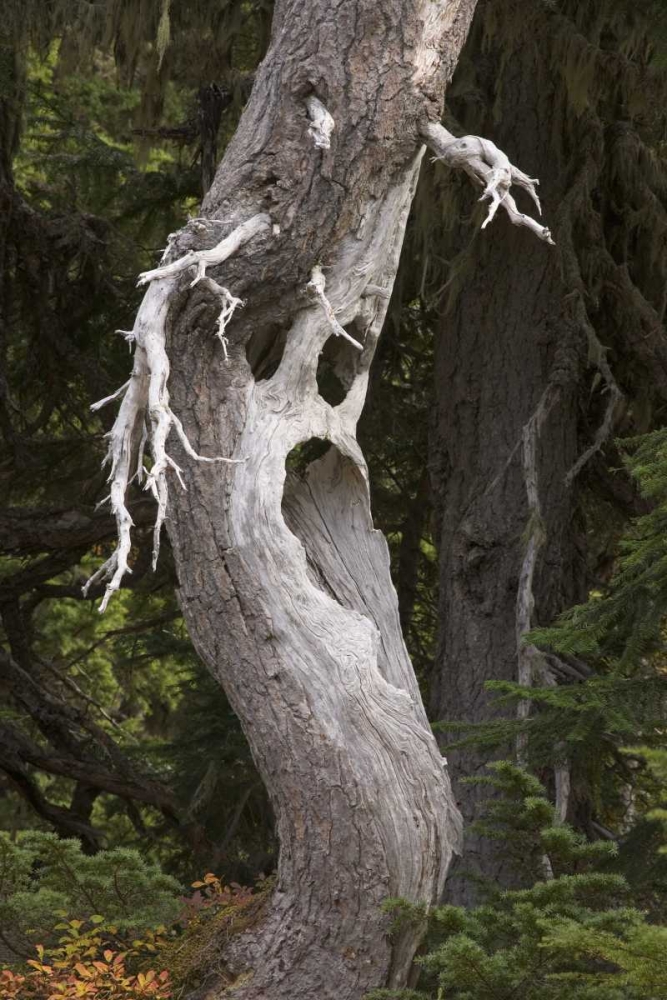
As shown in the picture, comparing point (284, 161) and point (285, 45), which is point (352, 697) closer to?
point (284, 161)

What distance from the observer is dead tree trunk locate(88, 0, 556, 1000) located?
4641mm

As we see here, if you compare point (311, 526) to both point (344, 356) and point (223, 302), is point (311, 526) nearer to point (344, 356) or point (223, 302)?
point (344, 356)

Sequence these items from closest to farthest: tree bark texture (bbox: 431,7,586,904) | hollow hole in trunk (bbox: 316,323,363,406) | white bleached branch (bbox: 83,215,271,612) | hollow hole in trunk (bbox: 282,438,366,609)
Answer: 1. white bleached branch (bbox: 83,215,271,612)
2. hollow hole in trunk (bbox: 282,438,366,609)
3. hollow hole in trunk (bbox: 316,323,363,406)
4. tree bark texture (bbox: 431,7,586,904)

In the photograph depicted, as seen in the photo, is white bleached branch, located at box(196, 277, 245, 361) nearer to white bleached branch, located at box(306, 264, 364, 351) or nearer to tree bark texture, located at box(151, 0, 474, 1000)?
tree bark texture, located at box(151, 0, 474, 1000)

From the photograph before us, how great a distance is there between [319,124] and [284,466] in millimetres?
1394

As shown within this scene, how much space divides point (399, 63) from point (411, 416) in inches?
214

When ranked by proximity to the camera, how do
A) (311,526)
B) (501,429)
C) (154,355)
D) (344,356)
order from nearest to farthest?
(154,355)
(311,526)
(344,356)
(501,429)

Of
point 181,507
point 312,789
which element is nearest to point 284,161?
point 181,507

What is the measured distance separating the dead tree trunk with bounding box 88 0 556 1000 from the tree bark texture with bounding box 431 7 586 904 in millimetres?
2514

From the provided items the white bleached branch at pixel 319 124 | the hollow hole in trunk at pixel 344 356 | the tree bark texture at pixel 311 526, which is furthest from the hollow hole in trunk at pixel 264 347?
the white bleached branch at pixel 319 124

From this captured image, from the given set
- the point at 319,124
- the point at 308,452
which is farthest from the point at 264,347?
the point at 308,452

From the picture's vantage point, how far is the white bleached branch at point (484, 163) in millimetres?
4770

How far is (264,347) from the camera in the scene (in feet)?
17.8

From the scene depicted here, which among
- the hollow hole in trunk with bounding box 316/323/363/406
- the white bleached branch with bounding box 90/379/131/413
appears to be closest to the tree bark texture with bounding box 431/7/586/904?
the hollow hole in trunk with bounding box 316/323/363/406
